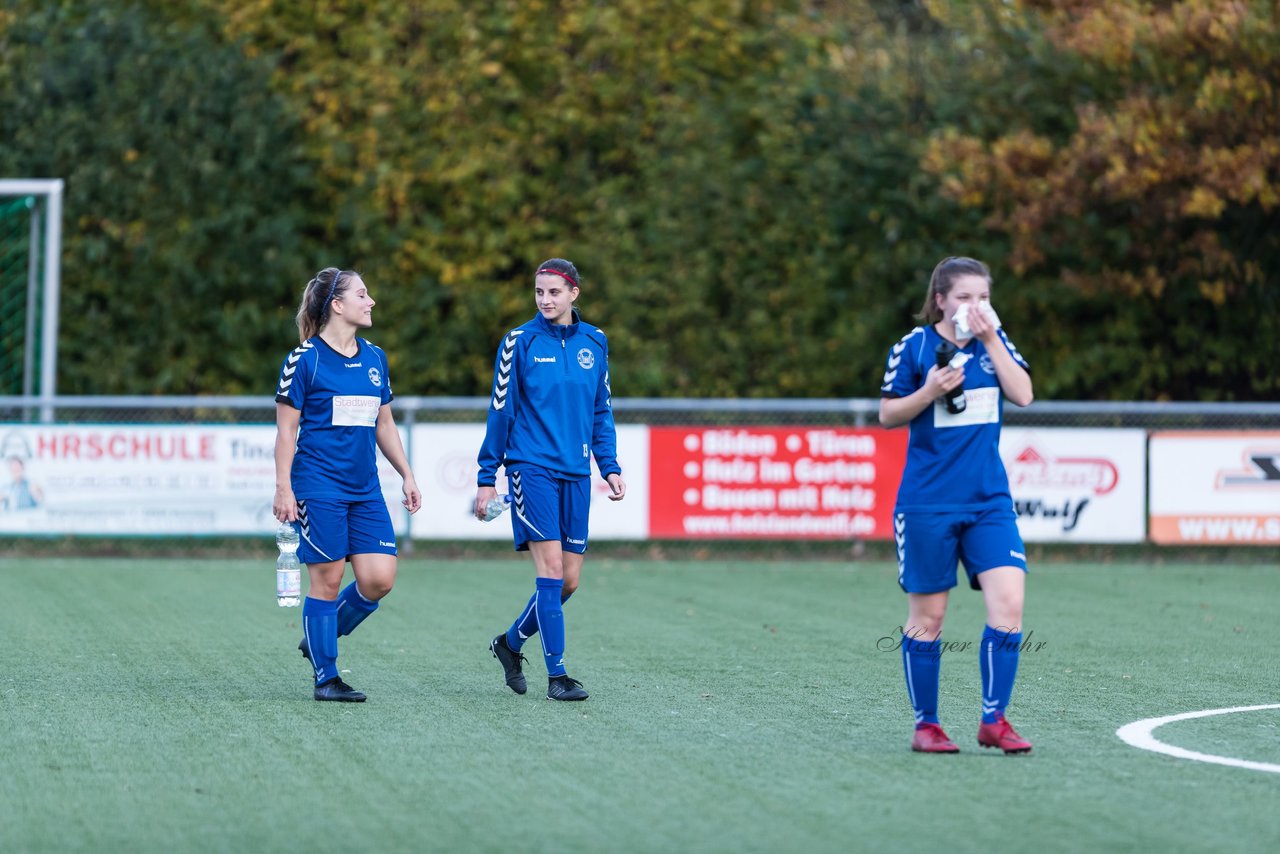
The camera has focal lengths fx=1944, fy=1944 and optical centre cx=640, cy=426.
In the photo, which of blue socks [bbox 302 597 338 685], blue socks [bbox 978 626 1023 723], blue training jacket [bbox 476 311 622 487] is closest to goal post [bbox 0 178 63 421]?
blue socks [bbox 302 597 338 685]

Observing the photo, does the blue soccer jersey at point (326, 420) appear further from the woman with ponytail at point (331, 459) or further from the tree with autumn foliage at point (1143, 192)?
the tree with autumn foliage at point (1143, 192)

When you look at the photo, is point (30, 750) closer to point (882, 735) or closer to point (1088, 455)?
point (882, 735)

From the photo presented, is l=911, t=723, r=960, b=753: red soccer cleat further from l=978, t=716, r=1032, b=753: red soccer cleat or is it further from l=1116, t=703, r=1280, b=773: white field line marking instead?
l=1116, t=703, r=1280, b=773: white field line marking

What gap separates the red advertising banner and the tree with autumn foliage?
8.61 ft

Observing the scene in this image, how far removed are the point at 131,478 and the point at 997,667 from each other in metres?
11.9

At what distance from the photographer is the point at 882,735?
7531mm

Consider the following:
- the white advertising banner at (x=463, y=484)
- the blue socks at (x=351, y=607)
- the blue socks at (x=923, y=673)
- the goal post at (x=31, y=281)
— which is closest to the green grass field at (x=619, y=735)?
the blue socks at (x=923, y=673)

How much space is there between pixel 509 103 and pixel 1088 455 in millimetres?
7636

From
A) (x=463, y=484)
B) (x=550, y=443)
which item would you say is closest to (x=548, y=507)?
(x=550, y=443)

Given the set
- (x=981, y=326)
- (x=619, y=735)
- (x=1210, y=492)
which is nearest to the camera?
(x=981, y=326)

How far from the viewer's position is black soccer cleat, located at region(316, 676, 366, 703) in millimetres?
8438

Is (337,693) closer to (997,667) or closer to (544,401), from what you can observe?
(544,401)

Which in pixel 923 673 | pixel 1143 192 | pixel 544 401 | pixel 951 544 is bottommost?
pixel 923 673

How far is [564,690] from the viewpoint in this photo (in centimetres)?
858
